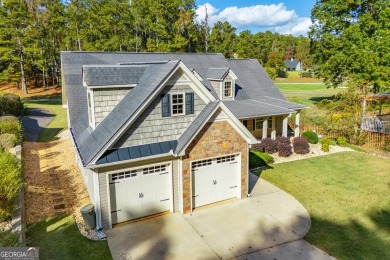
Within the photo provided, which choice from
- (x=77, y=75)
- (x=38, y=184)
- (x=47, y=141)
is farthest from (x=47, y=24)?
(x=38, y=184)

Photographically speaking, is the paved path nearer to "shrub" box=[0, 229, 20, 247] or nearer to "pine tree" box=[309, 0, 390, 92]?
"shrub" box=[0, 229, 20, 247]

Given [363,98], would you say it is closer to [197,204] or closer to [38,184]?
[197,204]

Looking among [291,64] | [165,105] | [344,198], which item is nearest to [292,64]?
[291,64]

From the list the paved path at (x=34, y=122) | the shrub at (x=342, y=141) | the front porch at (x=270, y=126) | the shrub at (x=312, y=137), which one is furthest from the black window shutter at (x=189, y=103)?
the paved path at (x=34, y=122)

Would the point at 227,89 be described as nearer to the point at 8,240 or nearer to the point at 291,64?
the point at 8,240

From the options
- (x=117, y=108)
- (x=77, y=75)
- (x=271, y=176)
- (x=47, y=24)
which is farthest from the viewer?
(x=47, y=24)

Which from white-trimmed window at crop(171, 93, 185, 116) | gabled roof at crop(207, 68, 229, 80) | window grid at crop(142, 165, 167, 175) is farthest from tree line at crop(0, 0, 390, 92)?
window grid at crop(142, 165, 167, 175)

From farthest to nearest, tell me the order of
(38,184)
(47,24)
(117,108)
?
1. (47,24)
2. (38,184)
3. (117,108)

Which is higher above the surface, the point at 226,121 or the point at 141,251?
the point at 226,121
